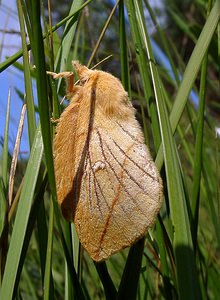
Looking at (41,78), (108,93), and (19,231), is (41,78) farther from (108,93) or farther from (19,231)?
(108,93)

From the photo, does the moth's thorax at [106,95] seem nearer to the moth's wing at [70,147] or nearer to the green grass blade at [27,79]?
the moth's wing at [70,147]

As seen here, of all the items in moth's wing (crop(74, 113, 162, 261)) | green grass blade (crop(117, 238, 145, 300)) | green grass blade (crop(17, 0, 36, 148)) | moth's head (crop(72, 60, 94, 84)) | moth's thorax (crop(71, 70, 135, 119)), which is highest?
green grass blade (crop(17, 0, 36, 148))

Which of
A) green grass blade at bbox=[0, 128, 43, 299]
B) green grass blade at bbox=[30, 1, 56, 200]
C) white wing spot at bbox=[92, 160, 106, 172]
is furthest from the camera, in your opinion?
white wing spot at bbox=[92, 160, 106, 172]

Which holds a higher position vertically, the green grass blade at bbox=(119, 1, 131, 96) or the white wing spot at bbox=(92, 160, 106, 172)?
the green grass blade at bbox=(119, 1, 131, 96)

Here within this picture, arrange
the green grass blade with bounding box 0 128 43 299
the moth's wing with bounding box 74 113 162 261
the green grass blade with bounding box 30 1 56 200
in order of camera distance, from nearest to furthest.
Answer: the green grass blade with bounding box 30 1 56 200 < the green grass blade with bounding box 0 128 43 299 < the moth's wing with bounding box 74 113 162 261

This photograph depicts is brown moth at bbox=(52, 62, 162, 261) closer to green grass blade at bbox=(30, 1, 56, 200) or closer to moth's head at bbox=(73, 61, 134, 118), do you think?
moth's head at bbox=(73, 61, 134, 118)

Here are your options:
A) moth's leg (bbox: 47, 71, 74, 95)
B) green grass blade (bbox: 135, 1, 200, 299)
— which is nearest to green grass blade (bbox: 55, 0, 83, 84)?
moth's leg (bbox: 47, 71, 74, 95)

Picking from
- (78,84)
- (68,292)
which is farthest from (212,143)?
(68,292)
